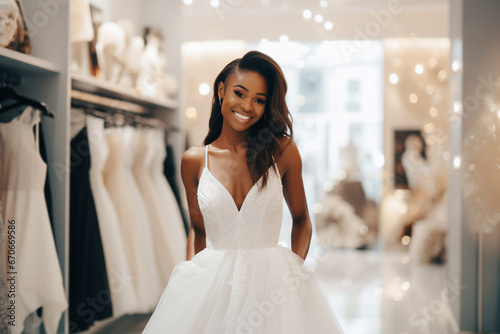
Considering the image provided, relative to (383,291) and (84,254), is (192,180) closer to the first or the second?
(84,254)

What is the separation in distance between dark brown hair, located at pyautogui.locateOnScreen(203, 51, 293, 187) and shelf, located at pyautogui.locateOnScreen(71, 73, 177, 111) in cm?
147

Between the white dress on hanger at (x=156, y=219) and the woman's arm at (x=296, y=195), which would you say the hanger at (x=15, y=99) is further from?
the woman's arm at (x=296, y=195)

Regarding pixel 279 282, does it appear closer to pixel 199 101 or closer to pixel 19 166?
pixel 19 166

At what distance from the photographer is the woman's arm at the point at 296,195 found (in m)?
1.51

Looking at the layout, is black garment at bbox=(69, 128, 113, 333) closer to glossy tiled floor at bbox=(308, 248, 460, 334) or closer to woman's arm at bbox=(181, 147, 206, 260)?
woman's arm at bbox=(181, 147, 206, 260)

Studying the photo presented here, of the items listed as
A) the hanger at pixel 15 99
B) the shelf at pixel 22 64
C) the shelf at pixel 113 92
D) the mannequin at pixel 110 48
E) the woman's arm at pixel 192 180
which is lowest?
the woman's arm at pixel 192 180

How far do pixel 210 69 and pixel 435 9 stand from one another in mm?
2608

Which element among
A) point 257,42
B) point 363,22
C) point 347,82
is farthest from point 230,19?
point 347,82

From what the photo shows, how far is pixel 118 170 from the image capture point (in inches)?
121

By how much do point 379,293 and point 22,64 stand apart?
320 cm

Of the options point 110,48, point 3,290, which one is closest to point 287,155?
point 3,290

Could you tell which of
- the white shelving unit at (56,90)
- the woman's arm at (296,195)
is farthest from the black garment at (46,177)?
the woman's arm at (296,195)

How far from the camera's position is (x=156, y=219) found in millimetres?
3348

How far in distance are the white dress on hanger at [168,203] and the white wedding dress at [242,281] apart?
77.7 inches
